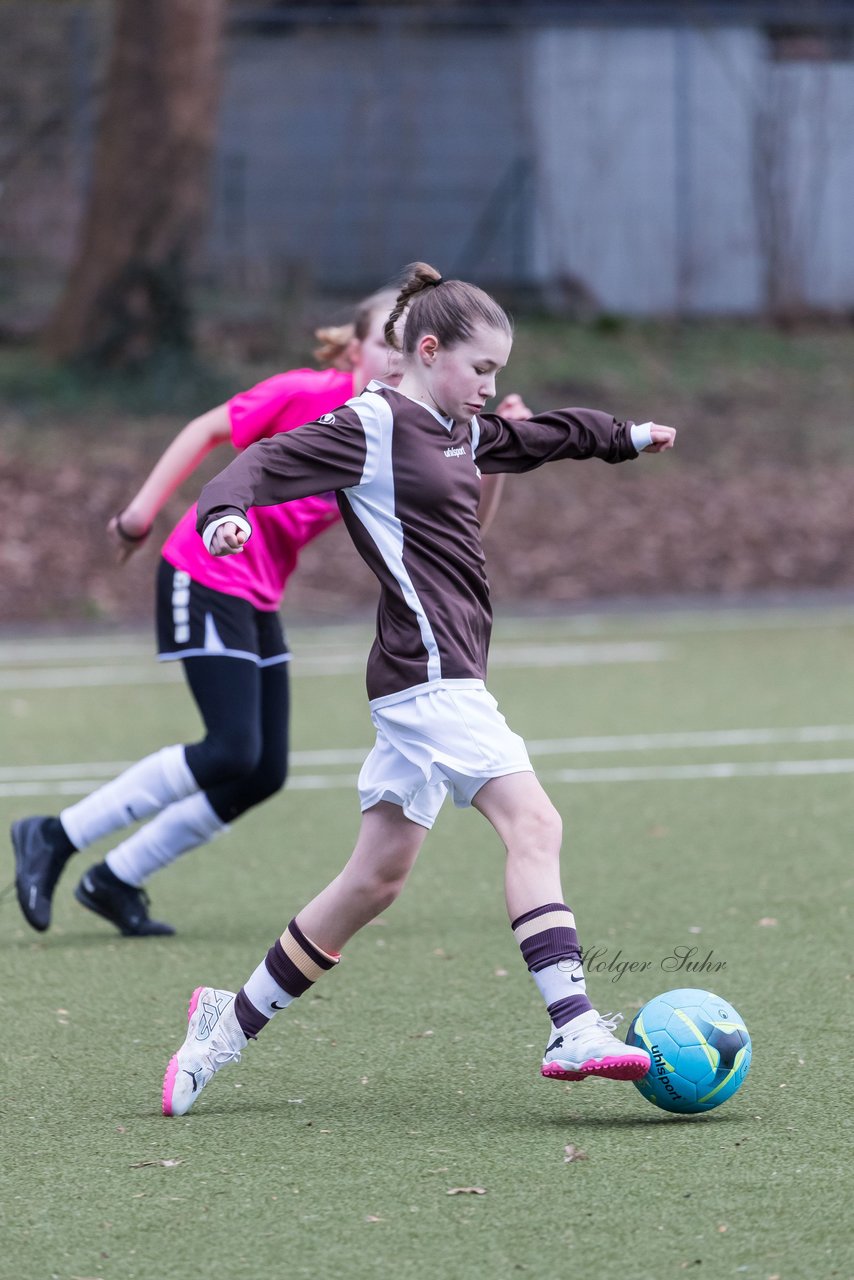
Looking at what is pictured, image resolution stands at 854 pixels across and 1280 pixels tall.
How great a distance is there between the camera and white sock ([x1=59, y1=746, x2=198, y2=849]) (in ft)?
20.5

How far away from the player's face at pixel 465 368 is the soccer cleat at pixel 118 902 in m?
2.49

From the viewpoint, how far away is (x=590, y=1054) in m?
4.11

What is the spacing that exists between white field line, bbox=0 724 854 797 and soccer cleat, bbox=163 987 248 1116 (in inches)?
174

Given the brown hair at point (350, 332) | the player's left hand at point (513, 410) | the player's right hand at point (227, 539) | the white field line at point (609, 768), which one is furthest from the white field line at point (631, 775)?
the player's right hand at point (227, 539)

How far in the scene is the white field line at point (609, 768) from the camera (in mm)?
9023

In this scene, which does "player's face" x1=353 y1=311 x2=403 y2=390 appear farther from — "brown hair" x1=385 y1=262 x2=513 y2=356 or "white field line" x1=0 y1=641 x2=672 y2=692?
"white field line" x1=0 y1=641 x2=672 y2=692

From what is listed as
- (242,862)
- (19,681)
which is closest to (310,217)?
(19,681)

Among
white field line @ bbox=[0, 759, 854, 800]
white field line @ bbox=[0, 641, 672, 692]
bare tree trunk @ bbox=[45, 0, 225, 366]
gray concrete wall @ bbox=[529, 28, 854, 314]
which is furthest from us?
gray concrete wall @ bbox=[529, 28, 854, 314]

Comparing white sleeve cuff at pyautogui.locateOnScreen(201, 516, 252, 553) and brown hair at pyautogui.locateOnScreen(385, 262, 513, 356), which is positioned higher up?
brown hair at pyautogui.locateOnScreen(385, 262, 513, 356)

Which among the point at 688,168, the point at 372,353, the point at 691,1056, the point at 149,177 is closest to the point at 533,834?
the point at 691,1056

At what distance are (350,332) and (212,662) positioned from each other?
44.0 inches

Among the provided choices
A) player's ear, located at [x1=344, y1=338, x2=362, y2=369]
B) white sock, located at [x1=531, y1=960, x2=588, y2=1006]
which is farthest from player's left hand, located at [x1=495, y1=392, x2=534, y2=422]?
white sock, located at [x1=531, y1=960, x2=588, y2=1006]

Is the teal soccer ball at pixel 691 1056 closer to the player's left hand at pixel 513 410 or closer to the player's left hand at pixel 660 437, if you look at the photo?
the player's left hand at pixel 660 437

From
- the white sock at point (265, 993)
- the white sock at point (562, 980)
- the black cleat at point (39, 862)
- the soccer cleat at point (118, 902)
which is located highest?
the white sock at point (562, 980)
